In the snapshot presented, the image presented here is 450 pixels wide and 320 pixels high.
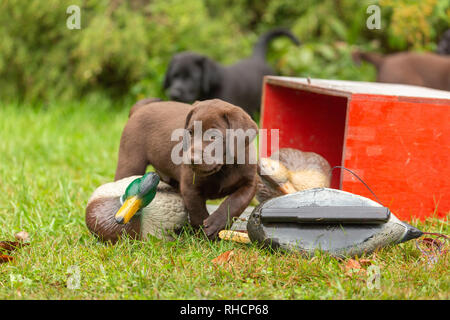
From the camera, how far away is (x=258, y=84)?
527 cm

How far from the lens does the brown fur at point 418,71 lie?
539cm

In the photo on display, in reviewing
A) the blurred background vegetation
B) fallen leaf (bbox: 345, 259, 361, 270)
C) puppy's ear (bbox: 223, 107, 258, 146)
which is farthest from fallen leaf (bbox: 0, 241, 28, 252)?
the blurred background vegetation

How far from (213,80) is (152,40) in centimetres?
205

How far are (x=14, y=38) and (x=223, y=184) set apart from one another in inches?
187

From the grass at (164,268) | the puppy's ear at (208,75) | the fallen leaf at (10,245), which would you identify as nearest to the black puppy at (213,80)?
the puppy's ear at (208,75)

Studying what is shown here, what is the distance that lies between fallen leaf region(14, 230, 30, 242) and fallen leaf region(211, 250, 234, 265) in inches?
36.1

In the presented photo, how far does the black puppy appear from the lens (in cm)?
450

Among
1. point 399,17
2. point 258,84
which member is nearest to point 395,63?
point 399,17

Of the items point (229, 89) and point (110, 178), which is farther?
point (229, 89)

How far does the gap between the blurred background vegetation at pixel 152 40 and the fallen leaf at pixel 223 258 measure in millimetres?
4204

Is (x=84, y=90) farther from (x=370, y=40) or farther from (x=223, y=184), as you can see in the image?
(x=223, y=184)

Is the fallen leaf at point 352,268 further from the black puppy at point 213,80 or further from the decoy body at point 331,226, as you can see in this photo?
the black puppy at point 213,80

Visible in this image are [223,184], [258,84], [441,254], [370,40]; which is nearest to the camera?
[441,254]

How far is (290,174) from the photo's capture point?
2.70 m
